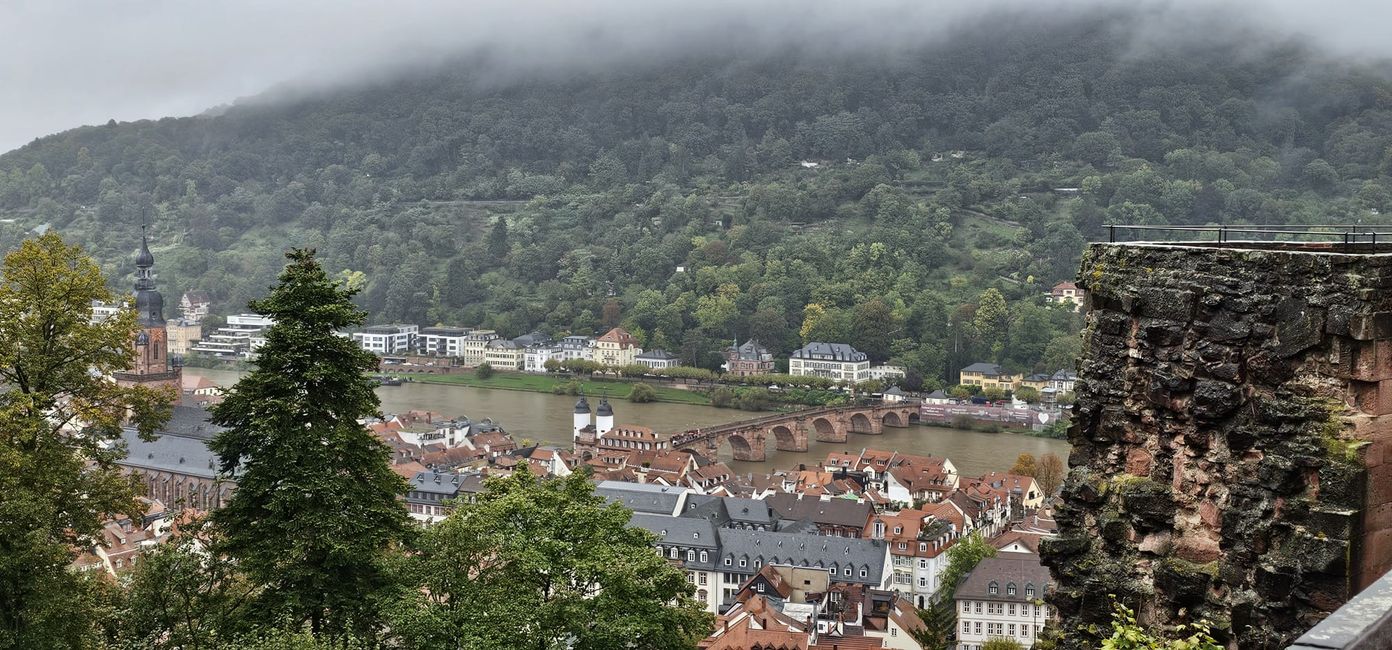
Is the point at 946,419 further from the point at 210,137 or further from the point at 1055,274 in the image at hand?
the point at 210,137

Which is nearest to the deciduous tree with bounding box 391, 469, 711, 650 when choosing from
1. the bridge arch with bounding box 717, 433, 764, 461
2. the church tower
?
the bridge arch with bounding box 717, 433, 764, 461

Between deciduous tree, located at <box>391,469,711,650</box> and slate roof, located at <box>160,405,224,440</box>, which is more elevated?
deciduous tree, located at <box>391,469,711,650</box>

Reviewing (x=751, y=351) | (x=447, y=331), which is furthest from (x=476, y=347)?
(x=751, y=351)

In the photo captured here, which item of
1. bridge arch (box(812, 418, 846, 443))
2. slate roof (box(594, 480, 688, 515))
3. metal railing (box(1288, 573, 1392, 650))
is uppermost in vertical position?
metal railing (box(1288, 573, 1392, 650))

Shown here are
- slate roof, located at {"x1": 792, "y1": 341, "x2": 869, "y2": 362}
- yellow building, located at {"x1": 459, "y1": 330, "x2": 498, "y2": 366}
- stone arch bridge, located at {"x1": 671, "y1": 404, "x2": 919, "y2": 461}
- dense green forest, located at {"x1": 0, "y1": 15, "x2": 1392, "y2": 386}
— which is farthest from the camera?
dense green forest, located at {"x1": 0, "y1": 15, "x2": 1392, "y2": 386}

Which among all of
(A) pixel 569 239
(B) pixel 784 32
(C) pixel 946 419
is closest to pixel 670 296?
(A) pixel 569 239

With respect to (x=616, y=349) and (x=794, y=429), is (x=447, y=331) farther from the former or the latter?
(x=794, y=429)

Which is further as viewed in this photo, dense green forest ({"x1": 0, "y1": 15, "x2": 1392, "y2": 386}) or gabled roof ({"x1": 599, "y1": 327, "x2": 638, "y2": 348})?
dense green forest ({"x1": 0, "y1": 15, "x2": 1392, "y2": 386})

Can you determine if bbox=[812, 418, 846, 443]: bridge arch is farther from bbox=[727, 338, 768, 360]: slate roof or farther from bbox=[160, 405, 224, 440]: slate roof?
bbox=[160, 405, 224, 440]: slate roof

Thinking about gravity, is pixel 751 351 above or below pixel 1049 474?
above
